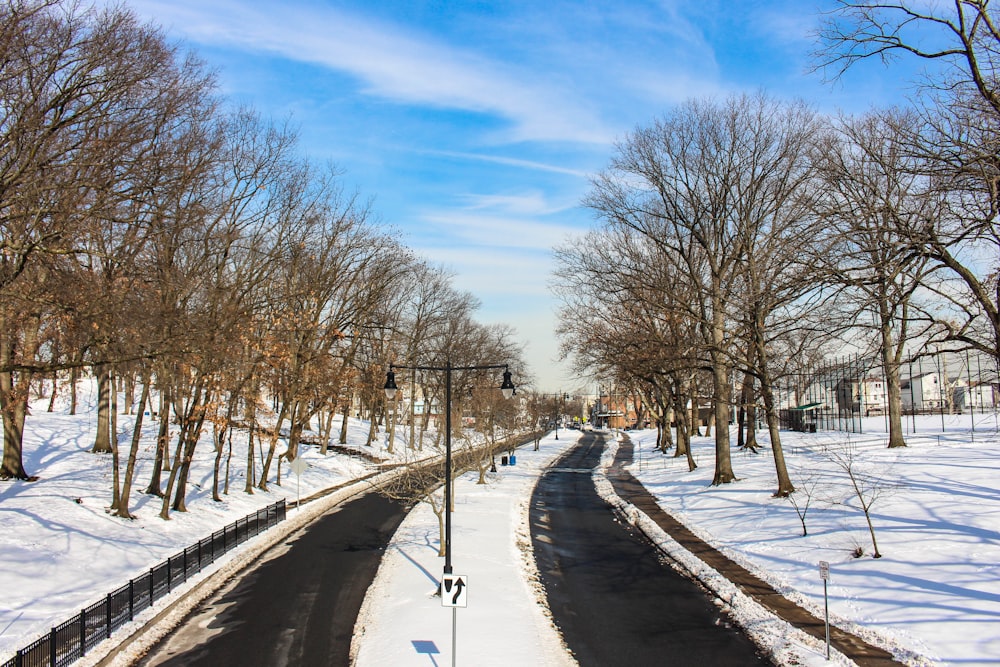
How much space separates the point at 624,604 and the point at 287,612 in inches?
324

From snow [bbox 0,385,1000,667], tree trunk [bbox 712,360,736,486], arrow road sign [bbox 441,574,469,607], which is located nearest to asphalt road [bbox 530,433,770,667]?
snow [bbox 0,385,1000,667]

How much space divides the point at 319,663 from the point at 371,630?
1994 millimetres

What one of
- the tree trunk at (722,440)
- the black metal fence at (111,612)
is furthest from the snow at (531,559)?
the tree trunk at (722,440)

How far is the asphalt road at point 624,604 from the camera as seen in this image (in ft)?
44.1

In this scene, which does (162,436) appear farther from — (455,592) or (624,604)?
(624,604)

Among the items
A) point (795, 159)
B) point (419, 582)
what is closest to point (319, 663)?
point (419, 582)

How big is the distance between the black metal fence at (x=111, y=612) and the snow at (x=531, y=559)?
356 mm

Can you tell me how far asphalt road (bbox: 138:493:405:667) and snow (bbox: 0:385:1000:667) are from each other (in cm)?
58

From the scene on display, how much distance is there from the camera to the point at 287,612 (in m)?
16.5

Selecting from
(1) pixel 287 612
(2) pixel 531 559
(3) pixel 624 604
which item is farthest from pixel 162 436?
(3) pixel 624 604

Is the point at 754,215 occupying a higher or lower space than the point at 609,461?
higher

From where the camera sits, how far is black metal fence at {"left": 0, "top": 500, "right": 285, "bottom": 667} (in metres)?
12.1

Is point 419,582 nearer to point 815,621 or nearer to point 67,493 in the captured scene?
point 815,621

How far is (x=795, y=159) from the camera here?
94.8 feet
